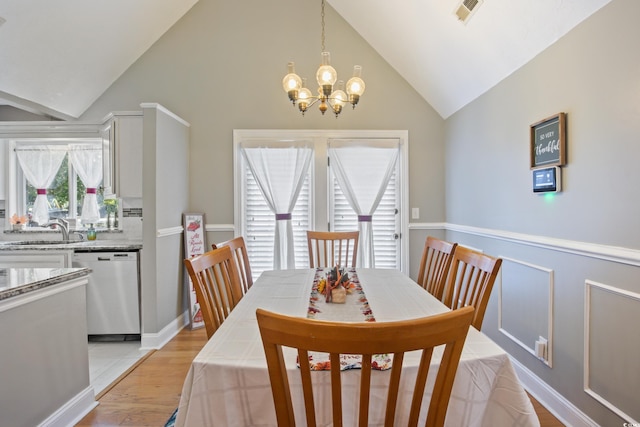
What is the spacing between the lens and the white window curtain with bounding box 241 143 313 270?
12.1 feet

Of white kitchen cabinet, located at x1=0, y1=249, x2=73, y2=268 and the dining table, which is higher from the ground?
white kitchen cabinet, located at x1=0, y1=249, x2=73, y2=268

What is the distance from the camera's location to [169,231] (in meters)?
3.17

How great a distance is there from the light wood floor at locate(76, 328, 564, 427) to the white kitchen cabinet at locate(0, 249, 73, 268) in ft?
4.03

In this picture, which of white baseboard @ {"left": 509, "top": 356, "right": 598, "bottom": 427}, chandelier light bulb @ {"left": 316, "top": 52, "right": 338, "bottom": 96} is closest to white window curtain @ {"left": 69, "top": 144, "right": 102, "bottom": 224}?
chandelier light bulb @ {"left": 316, "top": 52, "right": 338, "bottom": 96}

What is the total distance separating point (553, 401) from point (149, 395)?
267 centimetres

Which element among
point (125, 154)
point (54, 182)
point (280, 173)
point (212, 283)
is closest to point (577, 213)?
point (212, 283)


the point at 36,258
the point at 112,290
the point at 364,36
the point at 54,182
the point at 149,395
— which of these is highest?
the point at 364,36

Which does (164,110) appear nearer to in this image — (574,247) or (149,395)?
(149,395)

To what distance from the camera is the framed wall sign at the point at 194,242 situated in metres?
3.41

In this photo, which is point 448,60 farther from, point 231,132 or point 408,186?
point 231,132

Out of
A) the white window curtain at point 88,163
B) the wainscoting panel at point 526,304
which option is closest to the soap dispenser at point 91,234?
the white window curtain at point 88,163

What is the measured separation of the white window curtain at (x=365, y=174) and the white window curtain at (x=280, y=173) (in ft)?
1.24

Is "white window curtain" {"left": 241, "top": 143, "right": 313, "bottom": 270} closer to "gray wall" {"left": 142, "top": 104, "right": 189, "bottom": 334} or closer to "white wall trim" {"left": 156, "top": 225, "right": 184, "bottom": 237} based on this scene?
"gray wall" {"left": 142, "top": 104, "right": 189, "bottom": 334}

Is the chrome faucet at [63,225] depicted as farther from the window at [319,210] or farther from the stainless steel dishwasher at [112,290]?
the window at [319,210]
